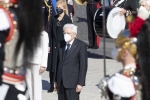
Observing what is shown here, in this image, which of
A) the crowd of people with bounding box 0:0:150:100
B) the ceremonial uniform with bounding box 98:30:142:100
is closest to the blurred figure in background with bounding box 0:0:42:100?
the crowd of people with bounding box 0:0:150:100

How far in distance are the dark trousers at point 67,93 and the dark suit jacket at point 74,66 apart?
57 mm

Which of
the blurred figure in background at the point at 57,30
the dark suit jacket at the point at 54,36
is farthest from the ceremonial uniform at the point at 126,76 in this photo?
the dark suit jacket at the point at 54,36

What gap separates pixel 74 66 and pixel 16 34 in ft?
10.00

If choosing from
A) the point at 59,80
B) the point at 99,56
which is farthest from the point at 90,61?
the point at 59,80

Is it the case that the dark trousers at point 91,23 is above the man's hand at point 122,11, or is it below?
below

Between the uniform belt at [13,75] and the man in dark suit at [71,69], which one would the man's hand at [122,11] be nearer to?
the man in dark suit at [71,69]

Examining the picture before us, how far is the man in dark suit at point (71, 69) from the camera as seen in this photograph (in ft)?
24.2

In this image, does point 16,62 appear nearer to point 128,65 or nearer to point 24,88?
point 24,88

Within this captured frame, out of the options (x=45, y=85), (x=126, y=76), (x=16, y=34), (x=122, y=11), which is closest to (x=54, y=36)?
(x=45, y=85)

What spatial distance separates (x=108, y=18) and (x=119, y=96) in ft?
16.9

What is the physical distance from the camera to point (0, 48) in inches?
173

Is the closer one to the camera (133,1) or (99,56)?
(133,1)

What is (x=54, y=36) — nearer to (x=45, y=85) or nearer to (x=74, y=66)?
(x=45, y=85)

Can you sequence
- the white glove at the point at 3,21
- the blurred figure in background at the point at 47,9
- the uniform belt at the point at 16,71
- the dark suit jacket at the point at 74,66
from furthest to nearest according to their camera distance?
the blurred figure in background at the point at 47,9, the dark suit jacket at the point at 74,66, the uniform belt at the point at 16,71, the white glove at the point at 3,21
